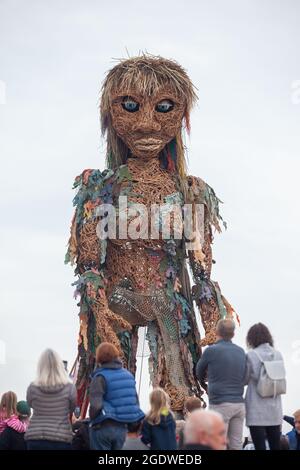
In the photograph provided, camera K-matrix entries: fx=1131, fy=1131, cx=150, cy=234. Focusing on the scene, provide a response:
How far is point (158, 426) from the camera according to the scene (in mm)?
9633

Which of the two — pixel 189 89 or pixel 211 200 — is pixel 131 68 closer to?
pixel 189 89

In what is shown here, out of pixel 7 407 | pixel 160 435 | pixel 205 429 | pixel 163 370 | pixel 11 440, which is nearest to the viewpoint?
pixel 205 429

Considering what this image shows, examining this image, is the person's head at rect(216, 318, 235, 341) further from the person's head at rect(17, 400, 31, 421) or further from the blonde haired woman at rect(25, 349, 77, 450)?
the person's head at rect(17, 400, 31, 421)

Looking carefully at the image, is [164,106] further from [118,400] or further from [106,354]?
[118,400]

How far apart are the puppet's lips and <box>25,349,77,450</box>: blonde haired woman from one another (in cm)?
473

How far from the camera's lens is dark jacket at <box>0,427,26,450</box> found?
10.9 metres

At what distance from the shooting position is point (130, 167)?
1429 cm

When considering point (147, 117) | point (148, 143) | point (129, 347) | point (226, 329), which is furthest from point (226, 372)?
point (147, 117)

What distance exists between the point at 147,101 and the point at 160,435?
5548 millimetres

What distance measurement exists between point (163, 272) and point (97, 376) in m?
4.42

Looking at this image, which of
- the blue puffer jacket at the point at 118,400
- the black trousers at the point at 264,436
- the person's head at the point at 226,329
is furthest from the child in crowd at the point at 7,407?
the black trousers at the point at 264,436

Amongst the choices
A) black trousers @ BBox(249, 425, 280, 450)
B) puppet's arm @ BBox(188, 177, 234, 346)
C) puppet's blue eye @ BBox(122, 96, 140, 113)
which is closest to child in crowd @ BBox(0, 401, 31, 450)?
black trousers @ BBox(249, 425, 280, 450)

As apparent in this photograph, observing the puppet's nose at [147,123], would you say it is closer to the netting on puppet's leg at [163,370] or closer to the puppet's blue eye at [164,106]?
the puppet's blue eye at [164,106]

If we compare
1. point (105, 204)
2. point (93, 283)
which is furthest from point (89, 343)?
point (105, 204)
